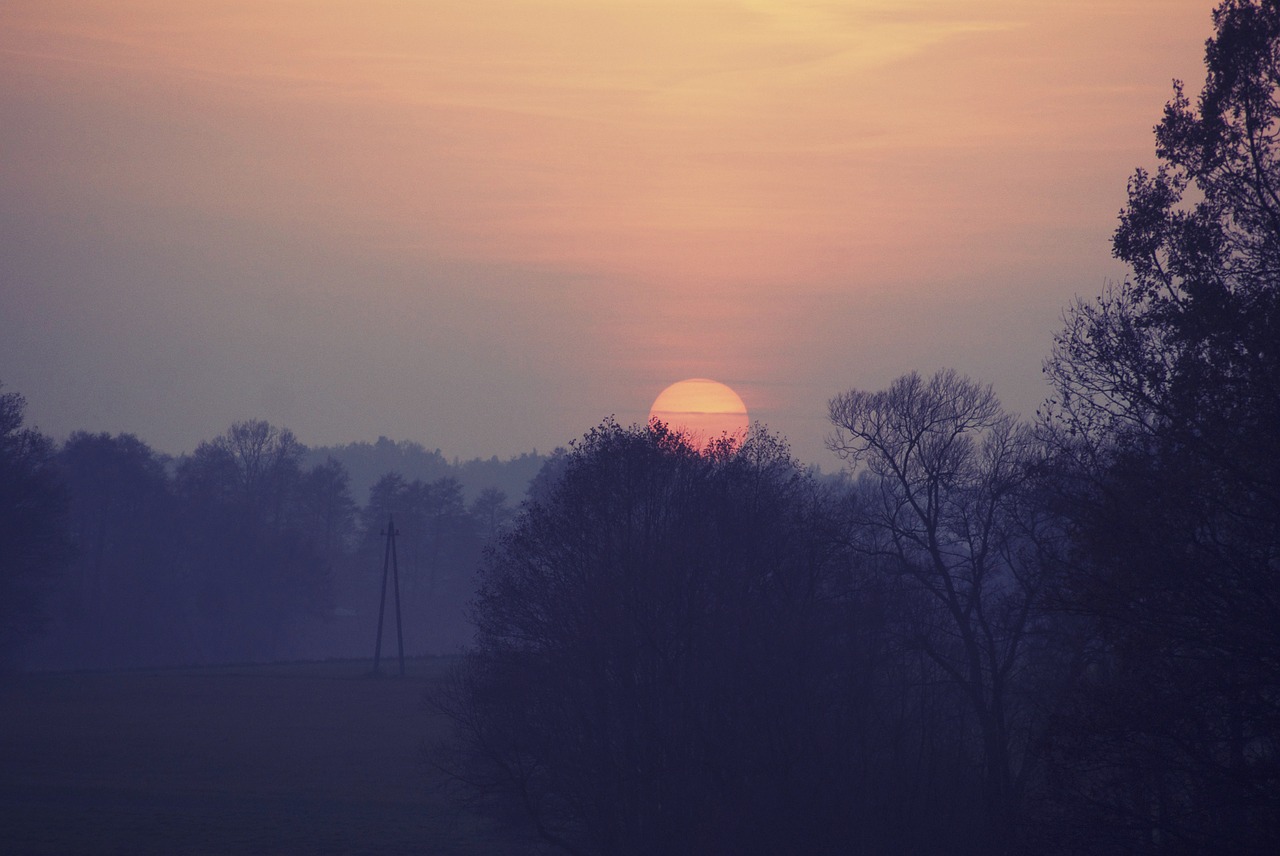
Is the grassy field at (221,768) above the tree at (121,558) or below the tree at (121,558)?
below

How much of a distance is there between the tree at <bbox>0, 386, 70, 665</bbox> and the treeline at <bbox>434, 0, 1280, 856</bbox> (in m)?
40.4

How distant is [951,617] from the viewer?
103ft

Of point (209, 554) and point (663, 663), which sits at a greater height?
point (209, 554)

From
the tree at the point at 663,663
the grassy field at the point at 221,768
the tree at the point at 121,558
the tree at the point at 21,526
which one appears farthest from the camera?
the tree at the point at 121,558

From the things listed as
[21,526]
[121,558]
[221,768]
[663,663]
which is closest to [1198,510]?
[663,663]

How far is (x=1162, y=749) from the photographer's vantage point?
13508 millimetres

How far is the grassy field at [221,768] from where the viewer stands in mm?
29094

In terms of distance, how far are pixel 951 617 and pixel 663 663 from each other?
975cm

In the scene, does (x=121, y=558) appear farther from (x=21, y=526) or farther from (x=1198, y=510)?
(x=1198, y=510)

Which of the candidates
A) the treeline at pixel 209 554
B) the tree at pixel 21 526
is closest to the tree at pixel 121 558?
the treeline at pixel 209 554

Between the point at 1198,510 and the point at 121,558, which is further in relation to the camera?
the point at 121,558

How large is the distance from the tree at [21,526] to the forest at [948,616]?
4068 cm

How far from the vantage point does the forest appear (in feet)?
42.8

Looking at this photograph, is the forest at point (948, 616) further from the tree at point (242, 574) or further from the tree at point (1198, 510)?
the tree at point (242, 574)
